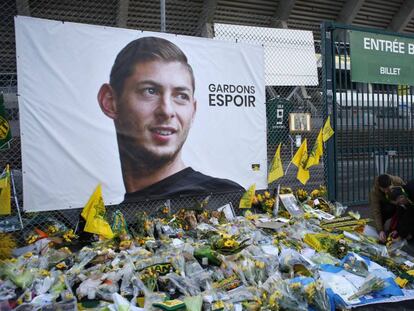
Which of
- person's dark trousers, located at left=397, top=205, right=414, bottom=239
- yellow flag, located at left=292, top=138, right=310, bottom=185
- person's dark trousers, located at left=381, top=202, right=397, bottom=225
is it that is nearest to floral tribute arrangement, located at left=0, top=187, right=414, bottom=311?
person's dark trousers, located at left=397, top=205, right=414, bottom=239

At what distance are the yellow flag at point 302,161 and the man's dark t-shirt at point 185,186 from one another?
99 centimetres

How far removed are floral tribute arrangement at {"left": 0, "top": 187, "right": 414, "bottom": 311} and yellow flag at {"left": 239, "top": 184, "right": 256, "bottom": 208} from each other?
387 mm

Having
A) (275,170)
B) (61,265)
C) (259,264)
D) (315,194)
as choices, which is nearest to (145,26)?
(275,170)

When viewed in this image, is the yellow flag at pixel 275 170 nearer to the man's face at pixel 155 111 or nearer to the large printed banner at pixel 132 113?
the large printed banner at pixel 132 113

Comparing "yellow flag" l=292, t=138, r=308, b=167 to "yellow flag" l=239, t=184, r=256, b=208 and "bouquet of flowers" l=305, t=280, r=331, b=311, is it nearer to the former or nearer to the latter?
"yellow flag" l=239, t=184, r=256, b=208

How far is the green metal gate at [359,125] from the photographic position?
6113 mm

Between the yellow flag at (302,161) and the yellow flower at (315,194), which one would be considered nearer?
the yellow flag at (302,161)

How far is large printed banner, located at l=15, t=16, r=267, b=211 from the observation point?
4309 mm

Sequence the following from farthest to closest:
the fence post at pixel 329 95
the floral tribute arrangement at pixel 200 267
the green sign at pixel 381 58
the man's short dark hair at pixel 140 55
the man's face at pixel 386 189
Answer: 1. the green sign at pixel 381 58
2. the fence post at pixel 329 95
3. the man's face at pixel 386 189
4. the man's short dark hair at pixel 140 55
5. the floral tribute arrangement at pixel 200 267

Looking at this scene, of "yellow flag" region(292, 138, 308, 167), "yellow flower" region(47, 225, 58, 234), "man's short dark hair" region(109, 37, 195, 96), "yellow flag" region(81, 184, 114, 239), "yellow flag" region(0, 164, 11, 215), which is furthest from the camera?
"yellow flag" region(292, 138, 308, 167)

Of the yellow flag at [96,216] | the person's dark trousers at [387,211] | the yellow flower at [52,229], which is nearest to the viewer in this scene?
the yellow flag at [96,216]

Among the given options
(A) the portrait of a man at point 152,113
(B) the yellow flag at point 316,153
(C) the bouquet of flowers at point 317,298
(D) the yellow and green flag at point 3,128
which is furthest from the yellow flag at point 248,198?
(D) the yellow and green flag at point 3,128

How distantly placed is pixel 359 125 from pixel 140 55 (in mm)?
3644

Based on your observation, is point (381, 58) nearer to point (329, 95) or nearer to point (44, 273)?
point (329, 95)
